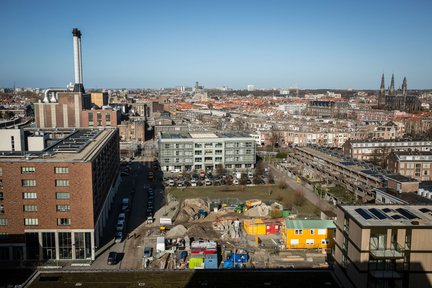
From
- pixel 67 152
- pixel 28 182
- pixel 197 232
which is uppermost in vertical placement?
pixel 67 152

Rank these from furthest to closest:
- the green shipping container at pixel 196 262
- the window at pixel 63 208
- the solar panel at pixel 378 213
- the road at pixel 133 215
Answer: the road at pixel 133 215, the window at pixel 63 208, the green shipping container at pixel 196 262, the solar panel at pixel 378 213

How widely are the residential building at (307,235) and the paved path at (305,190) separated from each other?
385 cm

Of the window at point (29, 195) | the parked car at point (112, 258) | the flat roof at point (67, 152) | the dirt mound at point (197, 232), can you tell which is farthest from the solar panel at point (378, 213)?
the window at point (29, 195)

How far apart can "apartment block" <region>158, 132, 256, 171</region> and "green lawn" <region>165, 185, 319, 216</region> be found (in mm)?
3656

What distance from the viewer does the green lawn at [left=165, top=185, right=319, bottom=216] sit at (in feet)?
59.6

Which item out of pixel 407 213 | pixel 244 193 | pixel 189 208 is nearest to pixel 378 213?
pixel 407 213

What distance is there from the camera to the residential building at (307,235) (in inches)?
496

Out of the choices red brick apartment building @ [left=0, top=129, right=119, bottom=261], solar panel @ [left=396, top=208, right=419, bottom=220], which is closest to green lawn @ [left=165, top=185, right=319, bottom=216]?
red brick apartment building @ [left=0, top=129, right=119, bottom=261]

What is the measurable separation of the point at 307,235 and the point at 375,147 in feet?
53.7

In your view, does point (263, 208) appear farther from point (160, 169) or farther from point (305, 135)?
point (305, 135)

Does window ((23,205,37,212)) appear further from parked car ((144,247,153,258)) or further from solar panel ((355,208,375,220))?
solar panel ((355,208,375,220))

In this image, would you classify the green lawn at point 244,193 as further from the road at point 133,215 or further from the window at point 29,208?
the window at point 29,208

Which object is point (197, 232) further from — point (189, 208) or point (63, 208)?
point (63, 208)

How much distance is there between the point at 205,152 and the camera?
24.1m
